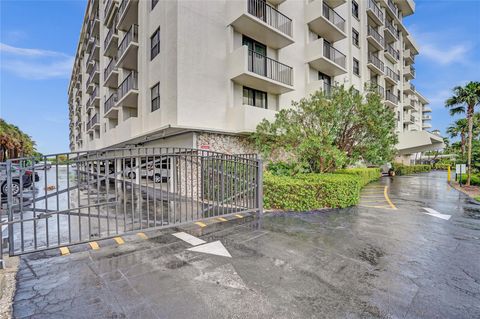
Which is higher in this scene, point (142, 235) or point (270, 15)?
point (270, 15)

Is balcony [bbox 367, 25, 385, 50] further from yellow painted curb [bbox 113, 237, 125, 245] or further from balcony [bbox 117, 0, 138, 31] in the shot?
yellow painted curb [bbox 113, 237, 125, 245]

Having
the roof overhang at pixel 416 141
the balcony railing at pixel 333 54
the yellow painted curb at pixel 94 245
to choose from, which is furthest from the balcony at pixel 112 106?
the roof overhang at pixel 416 141

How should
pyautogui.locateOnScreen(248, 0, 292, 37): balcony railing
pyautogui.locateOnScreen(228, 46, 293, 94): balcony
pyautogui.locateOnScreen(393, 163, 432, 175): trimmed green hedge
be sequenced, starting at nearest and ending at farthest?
pyautogui.locateOnScreen(228, 46, 293, 94): balcony, pyautogui.locateOnScreen(248, 0, 292, 37): balcony railing, pyautogui.locateOnScreen(393, 163, 432, 175): trimmed green hedge

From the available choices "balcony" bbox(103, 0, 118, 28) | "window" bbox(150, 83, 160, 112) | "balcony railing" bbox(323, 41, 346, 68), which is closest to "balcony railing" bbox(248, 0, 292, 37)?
"balcony railing" bbox(323, 41, 346, 68)

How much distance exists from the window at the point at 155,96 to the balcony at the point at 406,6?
1378 inches

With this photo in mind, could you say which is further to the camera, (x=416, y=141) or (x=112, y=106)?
(x=416, y=141)

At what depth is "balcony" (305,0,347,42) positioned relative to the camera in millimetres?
16016

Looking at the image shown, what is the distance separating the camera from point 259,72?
1321cm

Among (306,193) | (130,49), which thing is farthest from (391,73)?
(130,49)

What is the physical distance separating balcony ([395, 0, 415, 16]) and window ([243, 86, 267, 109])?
30.5m

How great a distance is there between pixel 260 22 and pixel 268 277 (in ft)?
40.1

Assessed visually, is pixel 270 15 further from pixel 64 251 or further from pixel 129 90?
pixel 64 251

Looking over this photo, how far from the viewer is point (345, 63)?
65.8 ft

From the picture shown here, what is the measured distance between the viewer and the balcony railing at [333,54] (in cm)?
1752
